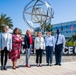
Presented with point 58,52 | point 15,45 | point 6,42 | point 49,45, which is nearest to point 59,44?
point 58,52

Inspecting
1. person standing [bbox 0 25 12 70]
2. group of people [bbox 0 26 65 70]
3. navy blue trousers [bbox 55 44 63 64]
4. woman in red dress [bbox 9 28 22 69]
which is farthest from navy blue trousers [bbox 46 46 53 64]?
person standing [bbox 0 25 12 70]

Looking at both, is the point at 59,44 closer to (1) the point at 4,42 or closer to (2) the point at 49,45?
(2) the point at 49,45

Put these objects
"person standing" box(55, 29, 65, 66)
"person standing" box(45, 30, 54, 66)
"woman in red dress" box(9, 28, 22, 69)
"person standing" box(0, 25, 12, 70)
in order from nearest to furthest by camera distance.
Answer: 1. "person standing" box(0, 25, 12, 70)
2. "woman in red dress" box(9, 28, 22, 69)
3. "person standing" box(45, 30, 54, 66)
4. "person standing" box(55, 29, 65, 66)

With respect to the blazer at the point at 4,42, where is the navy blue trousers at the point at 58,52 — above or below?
below

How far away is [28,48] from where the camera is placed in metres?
11.3

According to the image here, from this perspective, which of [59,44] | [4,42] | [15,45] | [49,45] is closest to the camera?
[4,42]

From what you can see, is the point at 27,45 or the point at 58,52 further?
the point at 58,52

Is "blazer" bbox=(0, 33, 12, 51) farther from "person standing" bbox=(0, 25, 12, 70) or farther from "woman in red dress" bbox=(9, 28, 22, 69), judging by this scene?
"woman in red dress" bbox=(9, 28, 22, 69)

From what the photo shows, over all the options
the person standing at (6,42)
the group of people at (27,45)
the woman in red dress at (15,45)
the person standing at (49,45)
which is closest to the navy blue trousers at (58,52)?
the group of people at (27,45)

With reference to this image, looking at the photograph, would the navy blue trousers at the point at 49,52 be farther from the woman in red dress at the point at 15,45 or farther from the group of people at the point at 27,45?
the woman in red dress at the point at 15,45

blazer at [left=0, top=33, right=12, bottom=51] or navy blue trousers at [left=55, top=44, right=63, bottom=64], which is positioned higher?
blazer at [left=0, top=33, right=12, bottom=51]

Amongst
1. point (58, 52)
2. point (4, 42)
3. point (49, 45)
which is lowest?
point (58, 52)

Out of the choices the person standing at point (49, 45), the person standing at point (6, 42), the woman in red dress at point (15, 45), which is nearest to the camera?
the person standing at point (6, 42)

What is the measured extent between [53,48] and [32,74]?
306 centimetres
